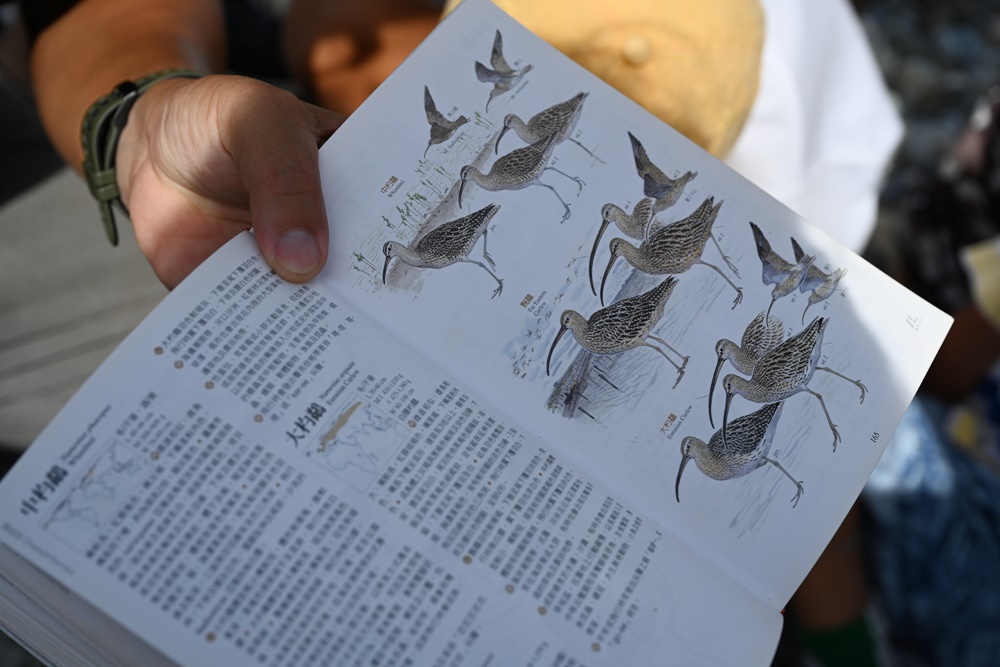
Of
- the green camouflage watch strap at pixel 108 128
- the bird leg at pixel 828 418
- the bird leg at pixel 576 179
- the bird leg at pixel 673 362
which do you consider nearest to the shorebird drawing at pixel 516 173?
the bird leg at pixel 576 179

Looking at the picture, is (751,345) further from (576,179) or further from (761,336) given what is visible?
(576,179)

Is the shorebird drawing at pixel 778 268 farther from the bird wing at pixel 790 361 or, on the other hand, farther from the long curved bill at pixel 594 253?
the long curved bill at pixel 594 253

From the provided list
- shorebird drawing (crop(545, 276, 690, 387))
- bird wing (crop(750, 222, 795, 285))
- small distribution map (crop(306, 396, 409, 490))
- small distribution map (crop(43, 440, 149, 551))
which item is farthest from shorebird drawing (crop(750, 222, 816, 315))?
small distribution map (crop(43, 440, 149, 551))

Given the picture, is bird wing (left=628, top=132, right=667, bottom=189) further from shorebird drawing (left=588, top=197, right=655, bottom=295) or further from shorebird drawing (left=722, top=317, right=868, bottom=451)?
shorebird drawing (left=722, top=317, right=868, bottom=451)

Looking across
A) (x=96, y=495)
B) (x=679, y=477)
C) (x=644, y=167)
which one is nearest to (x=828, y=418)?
(x=679, y=477)

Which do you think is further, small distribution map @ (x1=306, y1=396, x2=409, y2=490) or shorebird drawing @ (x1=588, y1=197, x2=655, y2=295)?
shorebird drawing @ (x1=588, y1=197, x2=655, y2=295)

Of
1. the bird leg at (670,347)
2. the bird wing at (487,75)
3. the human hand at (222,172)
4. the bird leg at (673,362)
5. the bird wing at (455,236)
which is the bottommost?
the human hand at (222,172)
